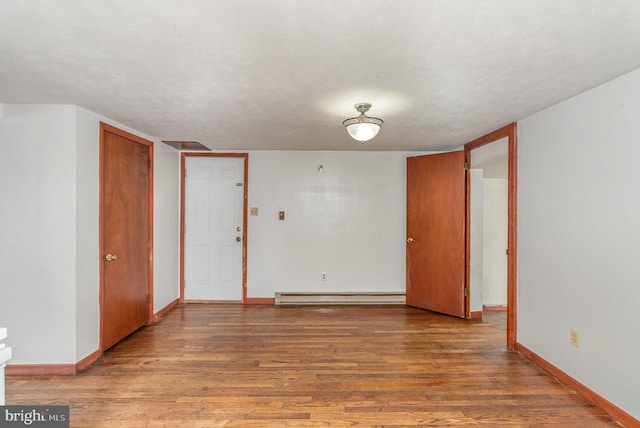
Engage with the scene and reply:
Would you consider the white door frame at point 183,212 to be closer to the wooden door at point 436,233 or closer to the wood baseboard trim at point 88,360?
the wood baseboard trim at point 88,360

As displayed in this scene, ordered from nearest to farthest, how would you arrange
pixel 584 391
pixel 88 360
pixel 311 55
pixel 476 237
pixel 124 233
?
pixel 311 55 → pixel 584 391 → pixel 88 360 → pixel 124 233 → pixel 476 237

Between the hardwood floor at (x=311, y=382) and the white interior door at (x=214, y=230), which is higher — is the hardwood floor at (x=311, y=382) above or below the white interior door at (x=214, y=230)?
below

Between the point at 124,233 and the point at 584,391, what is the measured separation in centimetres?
417

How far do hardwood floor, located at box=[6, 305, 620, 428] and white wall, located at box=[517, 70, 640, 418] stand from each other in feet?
0.97

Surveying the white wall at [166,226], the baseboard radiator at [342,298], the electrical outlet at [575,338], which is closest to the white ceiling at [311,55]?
the white wall at [166,226]

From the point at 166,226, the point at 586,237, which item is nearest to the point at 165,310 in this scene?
the point at 166,226

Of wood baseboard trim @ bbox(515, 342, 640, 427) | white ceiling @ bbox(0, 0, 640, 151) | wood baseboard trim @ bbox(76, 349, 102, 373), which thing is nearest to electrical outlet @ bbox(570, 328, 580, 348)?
wood baseboard trim @ bbox(515, 342, 640, 427)

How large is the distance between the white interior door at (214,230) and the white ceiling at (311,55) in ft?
5.74

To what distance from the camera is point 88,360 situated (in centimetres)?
276

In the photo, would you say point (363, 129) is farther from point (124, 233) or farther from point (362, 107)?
point (124, 233)

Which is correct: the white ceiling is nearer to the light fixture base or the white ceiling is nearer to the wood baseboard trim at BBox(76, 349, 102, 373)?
the light fixture base

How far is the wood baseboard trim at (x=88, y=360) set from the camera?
2.66m

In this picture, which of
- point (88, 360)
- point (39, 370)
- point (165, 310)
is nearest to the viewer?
point (39, 370)

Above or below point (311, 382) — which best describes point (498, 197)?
above
